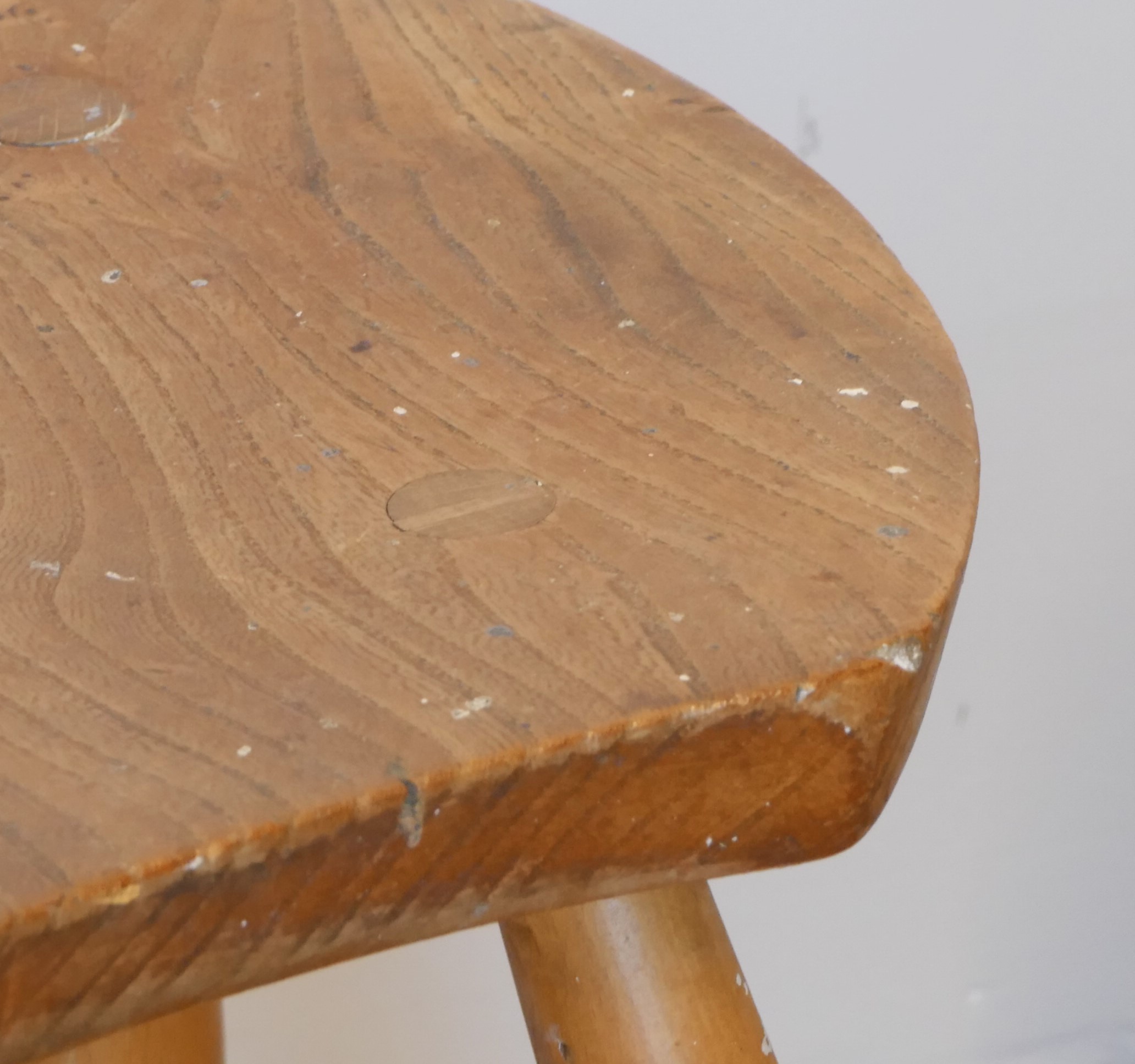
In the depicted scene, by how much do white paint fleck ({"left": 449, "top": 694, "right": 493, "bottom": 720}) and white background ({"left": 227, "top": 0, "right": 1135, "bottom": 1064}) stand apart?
0.52 meters

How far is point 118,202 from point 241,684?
0.19 meters

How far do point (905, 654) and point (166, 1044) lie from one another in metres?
0.25

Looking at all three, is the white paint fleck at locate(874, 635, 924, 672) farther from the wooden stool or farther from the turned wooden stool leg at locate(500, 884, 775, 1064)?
the turned wooden stool leg at locate(500, 884, 775, 1064)

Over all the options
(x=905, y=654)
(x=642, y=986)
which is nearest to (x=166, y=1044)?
(x=642, y=986)

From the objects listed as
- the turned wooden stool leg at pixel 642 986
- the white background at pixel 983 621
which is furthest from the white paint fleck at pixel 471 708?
the white background at pixel 983 621

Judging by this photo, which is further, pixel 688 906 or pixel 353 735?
pixel 688 906

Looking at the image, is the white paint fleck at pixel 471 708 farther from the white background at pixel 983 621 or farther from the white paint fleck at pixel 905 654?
the white background at pixel 983 621

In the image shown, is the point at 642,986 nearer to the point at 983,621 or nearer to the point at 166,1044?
the point at 166,1044

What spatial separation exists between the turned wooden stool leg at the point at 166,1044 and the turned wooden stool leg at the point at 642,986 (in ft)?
0.31

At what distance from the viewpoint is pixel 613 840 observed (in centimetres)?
25

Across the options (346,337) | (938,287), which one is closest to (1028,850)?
(938,287)

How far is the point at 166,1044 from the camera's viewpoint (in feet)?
1.31

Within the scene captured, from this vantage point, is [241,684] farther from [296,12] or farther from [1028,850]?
[1028,850]

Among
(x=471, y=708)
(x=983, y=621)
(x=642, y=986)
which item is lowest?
(x=983, y=621)
